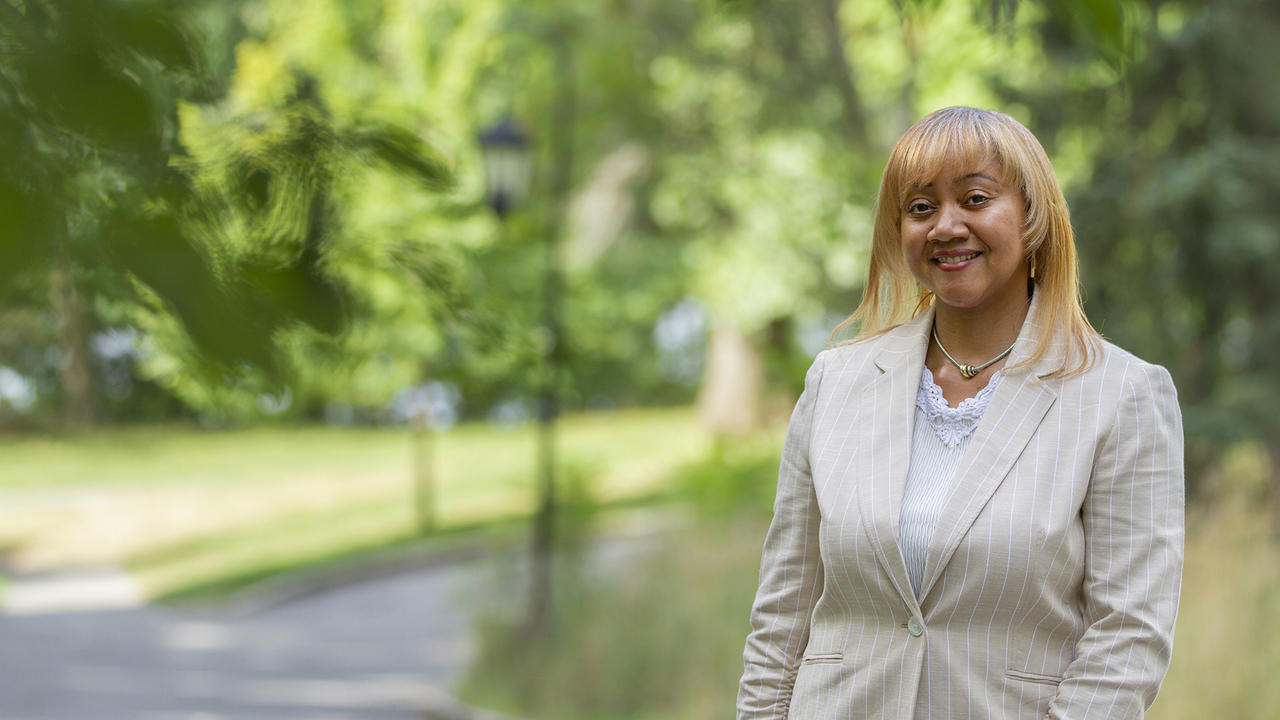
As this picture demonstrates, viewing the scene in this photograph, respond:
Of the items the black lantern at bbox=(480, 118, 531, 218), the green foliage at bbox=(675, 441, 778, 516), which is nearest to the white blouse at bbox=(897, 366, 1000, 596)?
the black lantern at bbox=(480, 118, 531, 218)

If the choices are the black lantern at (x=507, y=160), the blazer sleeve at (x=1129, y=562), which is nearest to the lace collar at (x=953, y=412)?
the blazer sleeve at (x=1129, y=562)

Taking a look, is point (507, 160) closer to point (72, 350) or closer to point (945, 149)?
Answer: point (945, 149)

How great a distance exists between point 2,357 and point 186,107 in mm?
270

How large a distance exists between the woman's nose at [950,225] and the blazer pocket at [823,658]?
0.68 metres

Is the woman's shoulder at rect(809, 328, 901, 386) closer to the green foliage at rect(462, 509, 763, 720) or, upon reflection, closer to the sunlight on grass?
the sunlight on grass

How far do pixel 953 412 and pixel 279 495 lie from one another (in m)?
25.8

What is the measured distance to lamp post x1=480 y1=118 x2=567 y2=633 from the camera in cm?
1048

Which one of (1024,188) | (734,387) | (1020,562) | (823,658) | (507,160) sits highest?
(507,160)

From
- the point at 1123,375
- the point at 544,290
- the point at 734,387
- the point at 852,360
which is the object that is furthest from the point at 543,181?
the point at 734,387

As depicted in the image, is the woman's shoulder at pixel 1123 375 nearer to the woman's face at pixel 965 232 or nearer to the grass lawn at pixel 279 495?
the woman's face at pixel 965 232

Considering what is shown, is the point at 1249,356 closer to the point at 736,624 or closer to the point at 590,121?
the point at 736,624

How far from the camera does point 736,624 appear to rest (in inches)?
363

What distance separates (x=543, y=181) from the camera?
1407 cm

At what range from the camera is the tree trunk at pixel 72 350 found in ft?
3.37
